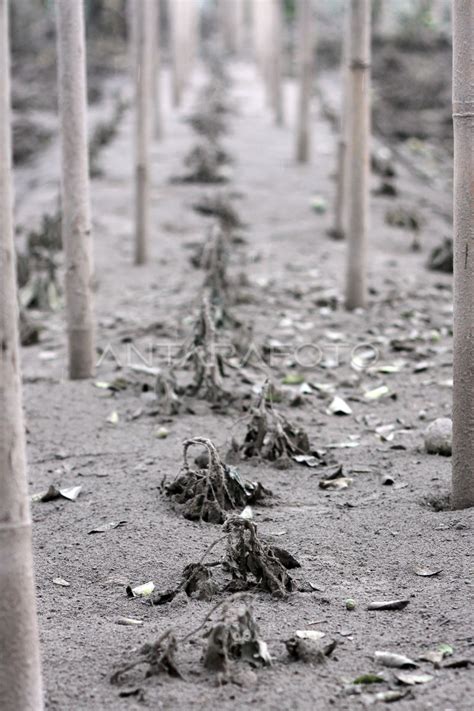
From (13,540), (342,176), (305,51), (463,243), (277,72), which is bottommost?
(13,540)

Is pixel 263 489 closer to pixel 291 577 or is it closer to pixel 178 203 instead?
pixel 291 577

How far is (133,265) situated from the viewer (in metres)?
9.16

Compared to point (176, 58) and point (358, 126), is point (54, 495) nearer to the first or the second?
point (358, 126)

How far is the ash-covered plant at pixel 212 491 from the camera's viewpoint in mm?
3613

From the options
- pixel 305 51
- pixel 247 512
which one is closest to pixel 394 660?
pixel 247 512

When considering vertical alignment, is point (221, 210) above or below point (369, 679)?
above

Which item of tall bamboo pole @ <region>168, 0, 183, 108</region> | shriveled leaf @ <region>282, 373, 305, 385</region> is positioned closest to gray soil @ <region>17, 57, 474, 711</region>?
shriveled leaf @ <region>282, 373, 305, 385</region>

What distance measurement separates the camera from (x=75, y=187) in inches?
213

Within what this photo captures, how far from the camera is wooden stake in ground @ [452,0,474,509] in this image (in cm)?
335

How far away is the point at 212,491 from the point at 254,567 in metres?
0.60

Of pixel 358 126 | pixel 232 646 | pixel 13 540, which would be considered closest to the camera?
pixel 13 540

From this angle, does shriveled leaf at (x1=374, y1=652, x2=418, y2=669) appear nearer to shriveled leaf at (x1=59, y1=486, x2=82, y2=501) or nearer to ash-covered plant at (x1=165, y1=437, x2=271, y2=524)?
ash-covered plant at (x1=165, y1=437, x2=271, y2=524)

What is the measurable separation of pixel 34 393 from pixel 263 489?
6.64 feet

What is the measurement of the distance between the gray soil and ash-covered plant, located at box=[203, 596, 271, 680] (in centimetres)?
4
